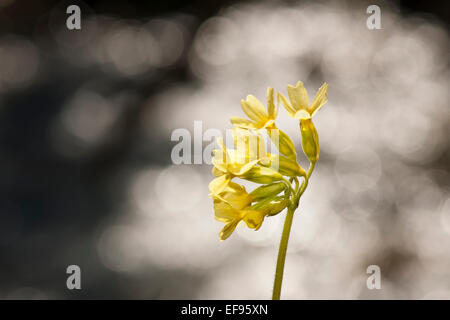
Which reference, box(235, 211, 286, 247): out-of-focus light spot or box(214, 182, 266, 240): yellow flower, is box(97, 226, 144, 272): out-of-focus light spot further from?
box(214, 182, 266, 240): yellow flower

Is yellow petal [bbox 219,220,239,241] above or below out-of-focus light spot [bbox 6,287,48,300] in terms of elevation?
below

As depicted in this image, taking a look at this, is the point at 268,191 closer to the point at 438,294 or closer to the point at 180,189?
the point at 438,294

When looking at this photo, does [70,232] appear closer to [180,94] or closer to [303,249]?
[180,94]

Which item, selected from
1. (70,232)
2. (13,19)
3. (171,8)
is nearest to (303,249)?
(70,232)

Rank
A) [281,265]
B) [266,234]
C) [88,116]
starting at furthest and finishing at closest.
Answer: [88,116] → [266,234] → [281,265]

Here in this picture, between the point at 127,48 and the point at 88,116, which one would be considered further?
the point at 127,48

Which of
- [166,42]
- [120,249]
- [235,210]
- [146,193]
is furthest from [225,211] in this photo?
[166,42]

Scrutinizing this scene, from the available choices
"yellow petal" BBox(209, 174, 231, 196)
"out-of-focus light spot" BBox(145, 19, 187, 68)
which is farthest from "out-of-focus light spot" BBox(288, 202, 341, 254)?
"yellow petal" BBox(209, 174, 231, 196)
